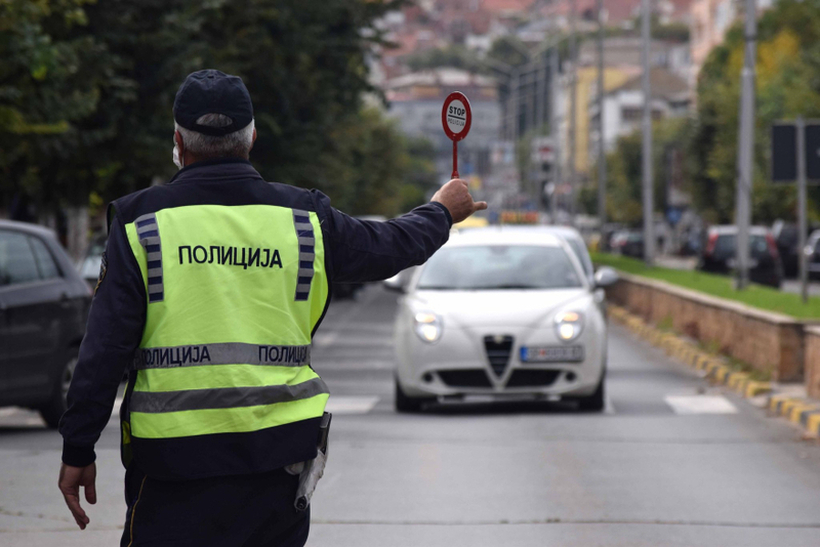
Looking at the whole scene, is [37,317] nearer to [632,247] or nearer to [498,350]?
[498,350]

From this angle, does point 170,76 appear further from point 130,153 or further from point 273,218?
point 273,218

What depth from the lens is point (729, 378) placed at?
15688 mm

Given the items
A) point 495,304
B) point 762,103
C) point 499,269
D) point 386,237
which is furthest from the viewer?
point 762,103

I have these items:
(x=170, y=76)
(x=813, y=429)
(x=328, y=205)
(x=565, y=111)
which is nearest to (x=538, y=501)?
(x=813, y=429)

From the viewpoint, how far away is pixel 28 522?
7598 millimetres

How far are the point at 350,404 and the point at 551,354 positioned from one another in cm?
217

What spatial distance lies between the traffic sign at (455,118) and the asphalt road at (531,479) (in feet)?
9.76

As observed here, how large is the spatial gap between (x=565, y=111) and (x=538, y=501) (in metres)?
150

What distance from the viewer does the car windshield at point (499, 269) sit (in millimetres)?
13570

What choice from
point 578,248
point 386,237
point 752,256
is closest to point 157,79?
point 578,248

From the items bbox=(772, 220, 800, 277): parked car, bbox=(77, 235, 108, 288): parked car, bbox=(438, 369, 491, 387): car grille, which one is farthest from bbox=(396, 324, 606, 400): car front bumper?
bbox=(772, 220, 800, 277): parked car

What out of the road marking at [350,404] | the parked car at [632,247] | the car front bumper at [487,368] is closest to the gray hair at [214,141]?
the car front bumper at [487,368]

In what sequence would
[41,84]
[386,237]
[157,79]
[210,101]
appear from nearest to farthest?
[210,101] → [386,237] → [41,84] → [157,79]

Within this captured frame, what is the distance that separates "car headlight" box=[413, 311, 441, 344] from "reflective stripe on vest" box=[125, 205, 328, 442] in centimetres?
875
